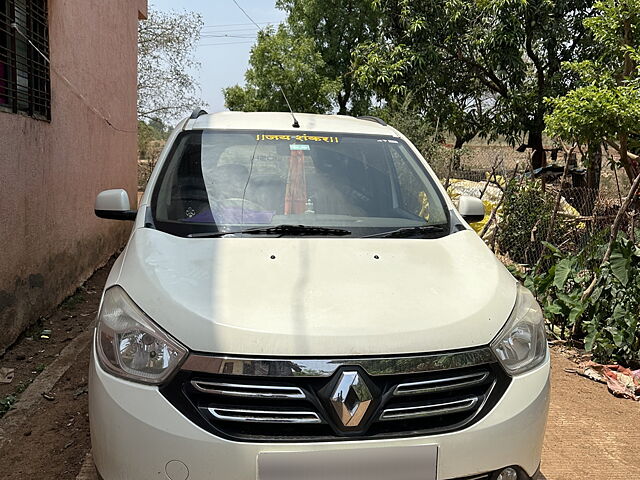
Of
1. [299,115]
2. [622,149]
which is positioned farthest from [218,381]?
[622,149]

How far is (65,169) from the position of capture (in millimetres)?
6047

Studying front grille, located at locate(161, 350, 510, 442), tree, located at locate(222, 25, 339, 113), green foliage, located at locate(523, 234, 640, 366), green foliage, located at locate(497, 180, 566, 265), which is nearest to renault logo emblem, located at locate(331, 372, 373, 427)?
front grille, located at locate(161, 350, 510, 442)

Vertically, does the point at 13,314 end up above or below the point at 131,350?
below

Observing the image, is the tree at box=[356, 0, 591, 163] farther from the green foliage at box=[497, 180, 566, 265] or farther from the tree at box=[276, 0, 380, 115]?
the tree at box=[276, 0, 380, 115]

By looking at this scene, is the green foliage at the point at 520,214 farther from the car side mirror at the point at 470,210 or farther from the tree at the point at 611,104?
the car side mirror at the point at 470,210

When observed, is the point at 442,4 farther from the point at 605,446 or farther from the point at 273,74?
the point at 273,74

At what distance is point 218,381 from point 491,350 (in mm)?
950

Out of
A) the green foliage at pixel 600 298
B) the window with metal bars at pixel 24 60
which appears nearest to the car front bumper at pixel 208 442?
the green foliage at pixel 600 298

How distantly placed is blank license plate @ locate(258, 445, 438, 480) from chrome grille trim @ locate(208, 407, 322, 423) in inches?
4.0

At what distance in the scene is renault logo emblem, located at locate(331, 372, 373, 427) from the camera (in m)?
1.91

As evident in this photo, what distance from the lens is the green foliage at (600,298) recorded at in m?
4.61

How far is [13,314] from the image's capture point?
4625mm

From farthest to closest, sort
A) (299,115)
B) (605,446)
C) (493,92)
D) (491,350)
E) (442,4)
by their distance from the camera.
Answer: (493,92)
(442,4)
(299,115)
(605,446)
(491,350)

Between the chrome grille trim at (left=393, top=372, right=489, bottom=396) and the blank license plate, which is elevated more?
the chrome grille trim at (left=393, top=372, right=489, bottom=396)
